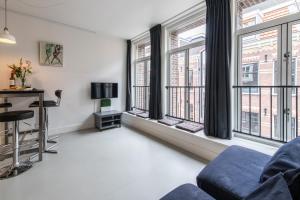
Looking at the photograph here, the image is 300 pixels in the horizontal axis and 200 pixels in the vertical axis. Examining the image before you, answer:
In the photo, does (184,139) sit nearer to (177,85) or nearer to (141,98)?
(177,85)

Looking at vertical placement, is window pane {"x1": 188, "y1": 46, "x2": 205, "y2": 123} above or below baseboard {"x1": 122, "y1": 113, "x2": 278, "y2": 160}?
above

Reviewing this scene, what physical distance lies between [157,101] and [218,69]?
5.64 feet

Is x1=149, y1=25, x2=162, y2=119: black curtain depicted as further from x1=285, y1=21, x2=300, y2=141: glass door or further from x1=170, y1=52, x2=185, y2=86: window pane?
x1=285, y1=21, x2=300, y2=141: glass door

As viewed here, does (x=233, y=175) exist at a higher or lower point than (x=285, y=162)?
lower

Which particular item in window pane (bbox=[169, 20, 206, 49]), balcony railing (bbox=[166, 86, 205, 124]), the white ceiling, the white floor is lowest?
the white floor

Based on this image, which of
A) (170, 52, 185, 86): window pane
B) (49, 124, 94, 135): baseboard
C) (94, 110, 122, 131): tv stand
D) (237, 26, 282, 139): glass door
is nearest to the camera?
(237, 26, 282, 139): glass door

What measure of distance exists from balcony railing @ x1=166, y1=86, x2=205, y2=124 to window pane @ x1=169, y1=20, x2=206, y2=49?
1029 millimetres

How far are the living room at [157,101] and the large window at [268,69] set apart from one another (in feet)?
0.05

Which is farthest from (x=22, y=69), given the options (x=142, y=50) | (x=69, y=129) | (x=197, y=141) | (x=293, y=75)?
(x=293, y=75)

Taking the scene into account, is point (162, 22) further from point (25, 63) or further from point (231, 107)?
point (25, 63)

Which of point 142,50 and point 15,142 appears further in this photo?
point 142,50

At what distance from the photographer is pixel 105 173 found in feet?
6.85

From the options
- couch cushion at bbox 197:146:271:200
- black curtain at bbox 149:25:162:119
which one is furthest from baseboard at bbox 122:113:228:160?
couch cushion at bbox 197:146:271:200

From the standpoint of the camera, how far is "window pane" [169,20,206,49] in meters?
3.22
